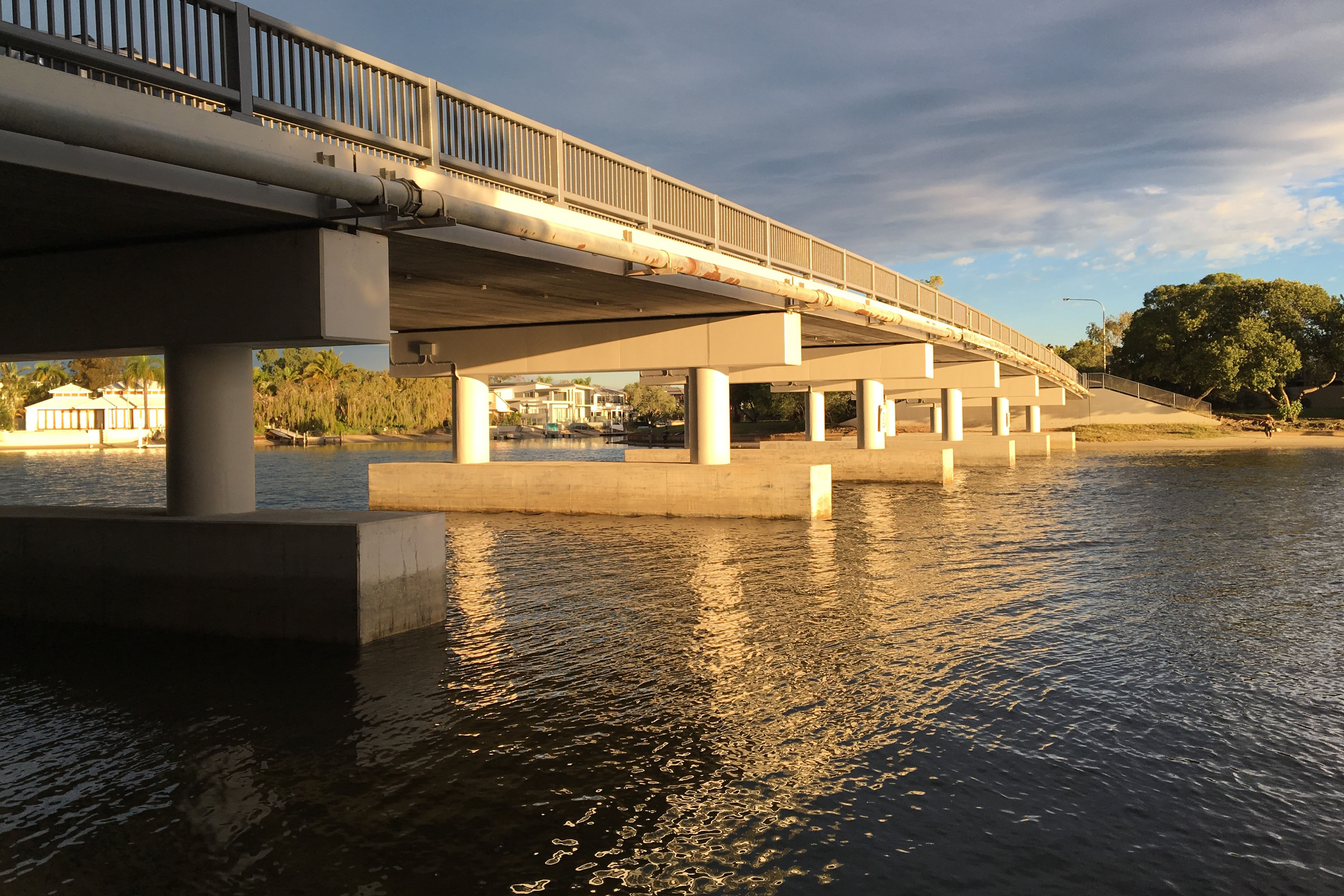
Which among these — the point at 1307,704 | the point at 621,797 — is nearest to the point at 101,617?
the point at 621,797

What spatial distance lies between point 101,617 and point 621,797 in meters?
9.59

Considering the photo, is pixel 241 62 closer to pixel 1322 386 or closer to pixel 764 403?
pixel 764 403

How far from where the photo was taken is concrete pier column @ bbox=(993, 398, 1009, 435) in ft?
232

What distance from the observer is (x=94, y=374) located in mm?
125312

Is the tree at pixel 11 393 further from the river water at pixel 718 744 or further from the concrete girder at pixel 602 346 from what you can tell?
the river water at pixel 718 744

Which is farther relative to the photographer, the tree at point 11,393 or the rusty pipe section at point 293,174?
the tree at point 11,393

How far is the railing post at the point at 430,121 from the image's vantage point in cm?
1307

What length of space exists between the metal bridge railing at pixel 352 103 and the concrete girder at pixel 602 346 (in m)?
6.08

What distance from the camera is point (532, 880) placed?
6117 mm

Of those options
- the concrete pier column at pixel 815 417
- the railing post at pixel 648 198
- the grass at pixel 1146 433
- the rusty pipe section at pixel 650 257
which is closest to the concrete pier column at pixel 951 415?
the concrete pier column at pixel 815 417

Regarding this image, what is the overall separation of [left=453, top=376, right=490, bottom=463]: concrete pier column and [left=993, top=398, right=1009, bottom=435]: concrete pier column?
156ft

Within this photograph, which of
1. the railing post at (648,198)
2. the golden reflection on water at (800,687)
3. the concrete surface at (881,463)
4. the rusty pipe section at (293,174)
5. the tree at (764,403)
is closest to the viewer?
the golden reflection on water at (800,687)

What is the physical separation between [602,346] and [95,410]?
10686 centimetres

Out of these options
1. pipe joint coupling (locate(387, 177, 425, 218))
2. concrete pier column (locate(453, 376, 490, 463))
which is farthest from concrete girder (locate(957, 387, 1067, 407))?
pipe joint coupling (locate(387, 177, 425, 218))
